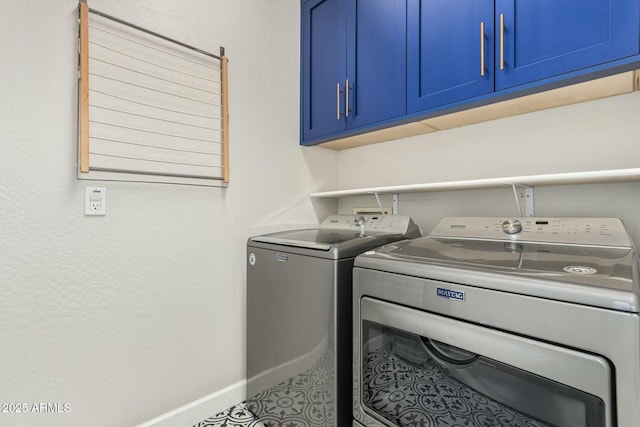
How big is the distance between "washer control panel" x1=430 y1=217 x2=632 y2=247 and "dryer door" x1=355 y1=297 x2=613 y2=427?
0.60 meters

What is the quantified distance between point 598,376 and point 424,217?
4.01 ft

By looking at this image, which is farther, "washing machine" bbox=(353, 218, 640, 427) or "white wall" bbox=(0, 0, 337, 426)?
"white wall" bbox=(0, 0, 337, 426)

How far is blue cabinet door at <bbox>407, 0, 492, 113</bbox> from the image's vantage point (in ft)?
4.15

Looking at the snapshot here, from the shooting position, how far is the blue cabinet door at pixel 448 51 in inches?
49.8

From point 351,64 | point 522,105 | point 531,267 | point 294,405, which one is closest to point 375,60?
point 351,64

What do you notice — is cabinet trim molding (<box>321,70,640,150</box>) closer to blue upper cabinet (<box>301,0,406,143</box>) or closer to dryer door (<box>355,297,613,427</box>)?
blue upper cabinet (<box>301,0,406,143</box>)

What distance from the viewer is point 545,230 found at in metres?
1.24

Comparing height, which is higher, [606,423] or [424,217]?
[424,217]

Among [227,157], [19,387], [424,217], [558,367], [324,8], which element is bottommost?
[19,387]

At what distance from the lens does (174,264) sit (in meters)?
1.56

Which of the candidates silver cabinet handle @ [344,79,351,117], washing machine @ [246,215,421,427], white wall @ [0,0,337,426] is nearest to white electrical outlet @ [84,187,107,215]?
white wall @ [0,0,337,426]

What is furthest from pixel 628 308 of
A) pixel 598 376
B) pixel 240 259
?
pixel 240 259

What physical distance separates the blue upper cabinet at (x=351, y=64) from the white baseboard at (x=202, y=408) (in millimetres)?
1539

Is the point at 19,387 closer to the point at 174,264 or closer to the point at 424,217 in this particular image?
the point at 174,264
